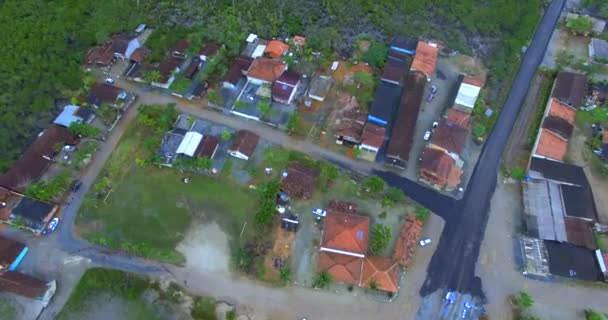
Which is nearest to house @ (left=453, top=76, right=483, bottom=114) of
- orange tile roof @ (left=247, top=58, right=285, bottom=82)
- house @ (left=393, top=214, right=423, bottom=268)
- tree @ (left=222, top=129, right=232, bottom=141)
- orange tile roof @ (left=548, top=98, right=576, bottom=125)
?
orange tile roof @ (left=548, top=98, right=576, bottom=125)

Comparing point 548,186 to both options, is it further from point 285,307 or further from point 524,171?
point 285,307

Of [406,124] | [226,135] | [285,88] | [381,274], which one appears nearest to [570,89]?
[406,124]

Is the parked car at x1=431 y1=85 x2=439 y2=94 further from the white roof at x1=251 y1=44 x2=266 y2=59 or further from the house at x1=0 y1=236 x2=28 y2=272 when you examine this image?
the house at x1=0 y1=236 x2=28 y2=272

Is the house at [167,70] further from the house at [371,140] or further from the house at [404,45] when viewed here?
the house at [404,45]

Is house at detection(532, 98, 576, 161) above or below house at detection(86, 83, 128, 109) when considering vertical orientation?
above

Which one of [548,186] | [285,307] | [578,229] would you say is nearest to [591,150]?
[548,186]

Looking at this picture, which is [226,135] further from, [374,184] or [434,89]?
[434,89]
